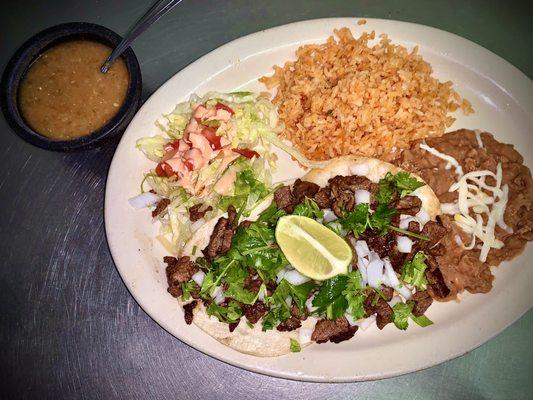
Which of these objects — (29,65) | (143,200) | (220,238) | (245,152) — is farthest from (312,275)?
(29,65)

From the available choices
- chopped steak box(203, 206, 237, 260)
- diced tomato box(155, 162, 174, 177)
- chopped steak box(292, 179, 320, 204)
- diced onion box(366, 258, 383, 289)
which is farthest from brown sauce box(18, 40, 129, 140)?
diced onion box(366, 258, 383, 289)

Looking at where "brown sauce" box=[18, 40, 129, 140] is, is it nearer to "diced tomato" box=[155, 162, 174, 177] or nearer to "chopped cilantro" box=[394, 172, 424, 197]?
"diced tomato" box=[155, 162, 174, 177]

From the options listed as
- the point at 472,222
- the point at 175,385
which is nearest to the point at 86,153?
the point at 175,385

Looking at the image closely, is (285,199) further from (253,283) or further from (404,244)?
(404,244)

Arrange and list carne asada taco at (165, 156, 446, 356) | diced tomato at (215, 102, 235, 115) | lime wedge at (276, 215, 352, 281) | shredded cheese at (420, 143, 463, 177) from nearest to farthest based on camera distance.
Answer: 1. lime wedge at (276, 215, 352, 281)
2. carne asada taco at (165, 156, 446, 356)
3. shredded cheese at (420, 143, 463, 177)
4. diced tomato at (215, 102, 235, 115)

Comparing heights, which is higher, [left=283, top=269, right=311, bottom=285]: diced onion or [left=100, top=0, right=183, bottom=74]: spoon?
[left=100, top=0, right=183, bottom=74]: spoon

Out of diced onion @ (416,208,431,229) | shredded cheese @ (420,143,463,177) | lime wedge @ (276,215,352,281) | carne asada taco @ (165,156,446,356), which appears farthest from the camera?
shredded cheese @ (420,143,463,177)

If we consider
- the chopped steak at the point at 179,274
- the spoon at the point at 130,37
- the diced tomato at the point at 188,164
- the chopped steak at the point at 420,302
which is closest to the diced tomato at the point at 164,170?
the diced tomato at the point at 188,164

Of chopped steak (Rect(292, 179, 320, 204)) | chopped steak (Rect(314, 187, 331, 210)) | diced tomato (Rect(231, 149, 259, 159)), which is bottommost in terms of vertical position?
diced tomato (Rect(231, 149, 259, 159))

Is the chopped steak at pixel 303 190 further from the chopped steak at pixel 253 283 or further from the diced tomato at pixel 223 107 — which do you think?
the diced tomato at pixel 223 107
